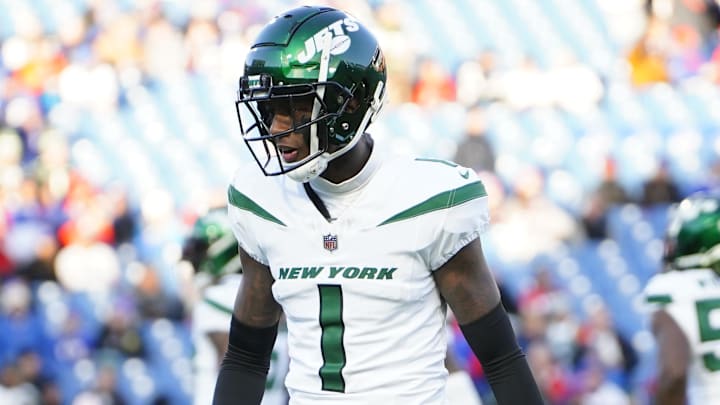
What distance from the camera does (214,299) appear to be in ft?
15.9

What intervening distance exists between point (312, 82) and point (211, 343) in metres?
2.21

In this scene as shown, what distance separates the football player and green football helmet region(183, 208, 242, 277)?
1993mm

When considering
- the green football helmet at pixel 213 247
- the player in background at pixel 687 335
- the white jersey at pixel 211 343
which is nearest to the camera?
the player in background at pixel 687 335

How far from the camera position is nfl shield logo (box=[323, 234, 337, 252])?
292 centimetres

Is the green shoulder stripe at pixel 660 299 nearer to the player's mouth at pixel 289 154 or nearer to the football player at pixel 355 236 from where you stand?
the football player at pixel 355 236

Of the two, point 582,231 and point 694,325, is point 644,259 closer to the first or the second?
point 582,231

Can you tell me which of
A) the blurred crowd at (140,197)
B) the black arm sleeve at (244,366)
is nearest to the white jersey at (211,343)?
the black arm sleeve at (244,366)

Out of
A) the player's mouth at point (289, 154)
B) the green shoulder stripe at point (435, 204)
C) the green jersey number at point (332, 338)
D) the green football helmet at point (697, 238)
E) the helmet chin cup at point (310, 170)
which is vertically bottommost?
the green football helmet at point (697, 238)

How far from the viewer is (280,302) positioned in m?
3.02

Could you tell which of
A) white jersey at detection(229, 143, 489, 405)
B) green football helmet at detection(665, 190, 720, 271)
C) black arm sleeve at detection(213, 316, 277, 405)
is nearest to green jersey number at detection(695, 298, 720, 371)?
green football helmet at detection(665, 190, 720, 271)

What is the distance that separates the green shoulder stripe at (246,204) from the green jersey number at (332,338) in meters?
0.21

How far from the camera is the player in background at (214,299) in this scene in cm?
485

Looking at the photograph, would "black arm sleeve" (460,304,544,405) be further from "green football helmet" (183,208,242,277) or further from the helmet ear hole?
"green football helmet" (183,208,242,277)

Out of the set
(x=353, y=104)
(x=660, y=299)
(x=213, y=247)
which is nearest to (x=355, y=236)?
(x=353, y=104)
